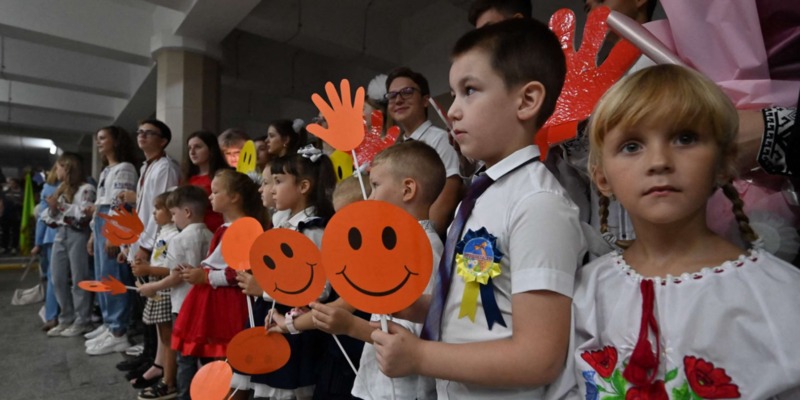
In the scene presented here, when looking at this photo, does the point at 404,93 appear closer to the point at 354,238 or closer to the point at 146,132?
the point at 354,238

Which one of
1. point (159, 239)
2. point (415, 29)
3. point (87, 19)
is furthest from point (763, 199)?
point (87, 19)

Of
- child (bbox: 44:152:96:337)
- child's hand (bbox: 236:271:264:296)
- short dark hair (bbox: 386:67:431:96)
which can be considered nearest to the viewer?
child's hand (bbox: 236:271:264:296)

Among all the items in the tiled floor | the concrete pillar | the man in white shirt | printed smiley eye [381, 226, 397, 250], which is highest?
the concrete pillar

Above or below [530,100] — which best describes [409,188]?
below

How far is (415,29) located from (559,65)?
456 cm

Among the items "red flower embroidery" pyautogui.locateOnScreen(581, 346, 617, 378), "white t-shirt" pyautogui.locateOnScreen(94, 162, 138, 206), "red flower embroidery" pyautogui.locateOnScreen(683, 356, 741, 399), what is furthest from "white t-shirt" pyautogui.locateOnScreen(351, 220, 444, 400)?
"white t-shirt" pyautogui.locateOnScreen(94, 162, 138, 206)

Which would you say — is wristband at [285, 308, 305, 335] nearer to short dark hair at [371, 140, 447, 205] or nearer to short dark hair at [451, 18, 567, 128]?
short dark hair at [371, 140, 447, 205]

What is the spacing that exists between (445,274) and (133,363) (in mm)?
2582

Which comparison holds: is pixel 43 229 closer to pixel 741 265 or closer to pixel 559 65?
pixel 559 65

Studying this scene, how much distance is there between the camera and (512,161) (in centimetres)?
79

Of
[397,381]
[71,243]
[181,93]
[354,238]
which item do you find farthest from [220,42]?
[354,238]

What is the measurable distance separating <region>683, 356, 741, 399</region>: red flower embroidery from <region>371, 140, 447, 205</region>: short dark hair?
59 centimetres

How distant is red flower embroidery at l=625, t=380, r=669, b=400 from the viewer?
0.60m

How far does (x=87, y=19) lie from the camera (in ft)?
14.6
